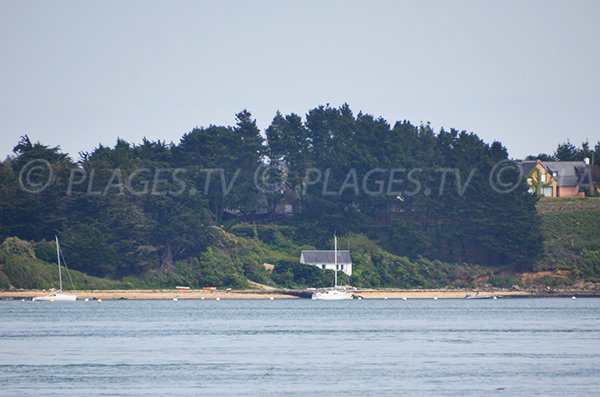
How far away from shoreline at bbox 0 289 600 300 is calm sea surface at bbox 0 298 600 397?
12338 millimetres

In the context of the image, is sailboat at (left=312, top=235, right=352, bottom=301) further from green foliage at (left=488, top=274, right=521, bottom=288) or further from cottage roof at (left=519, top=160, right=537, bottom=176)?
cottage roof at (left=519, top=160, right=537, bottom=176)

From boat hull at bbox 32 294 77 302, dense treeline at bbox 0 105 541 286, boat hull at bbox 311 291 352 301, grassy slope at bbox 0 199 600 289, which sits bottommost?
boat hull at bbox 311 291 352 301

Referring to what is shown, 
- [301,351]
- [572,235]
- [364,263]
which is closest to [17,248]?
[364,263]

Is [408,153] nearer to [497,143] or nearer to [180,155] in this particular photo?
[497,143]

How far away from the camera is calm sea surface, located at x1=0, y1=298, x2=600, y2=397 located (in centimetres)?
4422

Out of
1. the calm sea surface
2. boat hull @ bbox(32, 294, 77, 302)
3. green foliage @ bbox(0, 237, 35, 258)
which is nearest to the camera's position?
the calm sea surface

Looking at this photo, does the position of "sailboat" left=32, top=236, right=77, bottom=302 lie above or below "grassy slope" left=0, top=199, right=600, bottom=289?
below

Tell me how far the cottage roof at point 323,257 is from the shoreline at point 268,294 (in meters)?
3.59

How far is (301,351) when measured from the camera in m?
57.6

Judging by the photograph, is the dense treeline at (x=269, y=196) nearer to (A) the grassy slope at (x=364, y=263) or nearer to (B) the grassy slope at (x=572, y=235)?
(A) the grassy slope at (x=364, y=263)

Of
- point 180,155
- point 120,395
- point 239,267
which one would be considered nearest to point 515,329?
point 120,395

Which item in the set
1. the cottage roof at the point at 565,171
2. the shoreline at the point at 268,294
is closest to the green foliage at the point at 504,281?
the shoreline at the point at 268,294

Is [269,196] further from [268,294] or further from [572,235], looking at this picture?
[572,235]

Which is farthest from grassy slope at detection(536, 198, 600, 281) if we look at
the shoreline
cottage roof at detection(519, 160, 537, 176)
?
cottage roof at detection(519, 160, 537, 176)
